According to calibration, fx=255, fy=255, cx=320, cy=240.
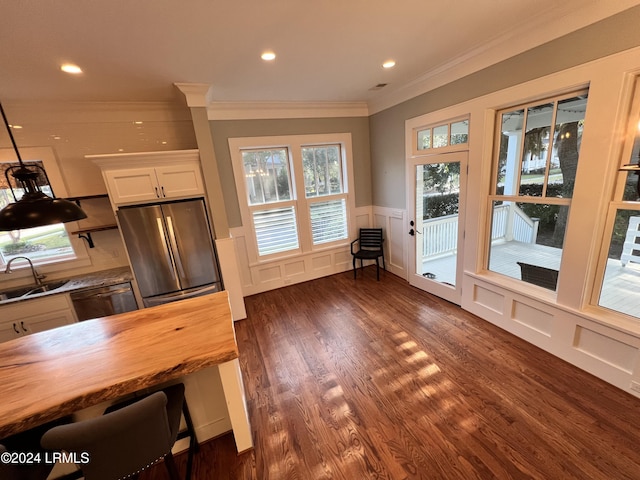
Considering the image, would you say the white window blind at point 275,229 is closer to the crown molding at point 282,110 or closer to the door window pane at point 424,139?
the crown molding at point 282,110

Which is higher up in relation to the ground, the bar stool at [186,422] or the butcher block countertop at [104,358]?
the butcher block countertop at [104,358]

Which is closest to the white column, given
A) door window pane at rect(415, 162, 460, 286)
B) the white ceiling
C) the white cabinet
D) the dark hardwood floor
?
the dark hardwood floor

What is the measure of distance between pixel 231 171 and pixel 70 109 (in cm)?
183

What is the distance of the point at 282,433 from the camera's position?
1793mm

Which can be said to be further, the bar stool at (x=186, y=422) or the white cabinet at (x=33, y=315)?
the white cabinet at (x=33, y=315)

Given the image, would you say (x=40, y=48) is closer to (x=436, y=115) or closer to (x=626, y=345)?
(x=436, y=115)

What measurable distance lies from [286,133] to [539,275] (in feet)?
11.5

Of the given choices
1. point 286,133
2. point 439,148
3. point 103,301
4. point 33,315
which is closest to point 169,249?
point 103,301

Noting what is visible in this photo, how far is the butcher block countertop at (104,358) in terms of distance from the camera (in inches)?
43.3

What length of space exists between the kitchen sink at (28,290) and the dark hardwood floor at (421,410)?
230 centimetres

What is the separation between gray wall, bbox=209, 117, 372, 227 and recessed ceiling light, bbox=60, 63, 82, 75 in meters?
1.35

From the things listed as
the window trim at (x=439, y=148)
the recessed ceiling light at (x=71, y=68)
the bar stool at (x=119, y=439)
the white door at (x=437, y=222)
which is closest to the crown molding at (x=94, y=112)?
the recessed ceiling light at (x=71, y=68)

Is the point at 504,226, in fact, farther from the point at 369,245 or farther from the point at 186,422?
the point at 186,422

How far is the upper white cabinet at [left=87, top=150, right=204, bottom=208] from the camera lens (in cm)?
264
